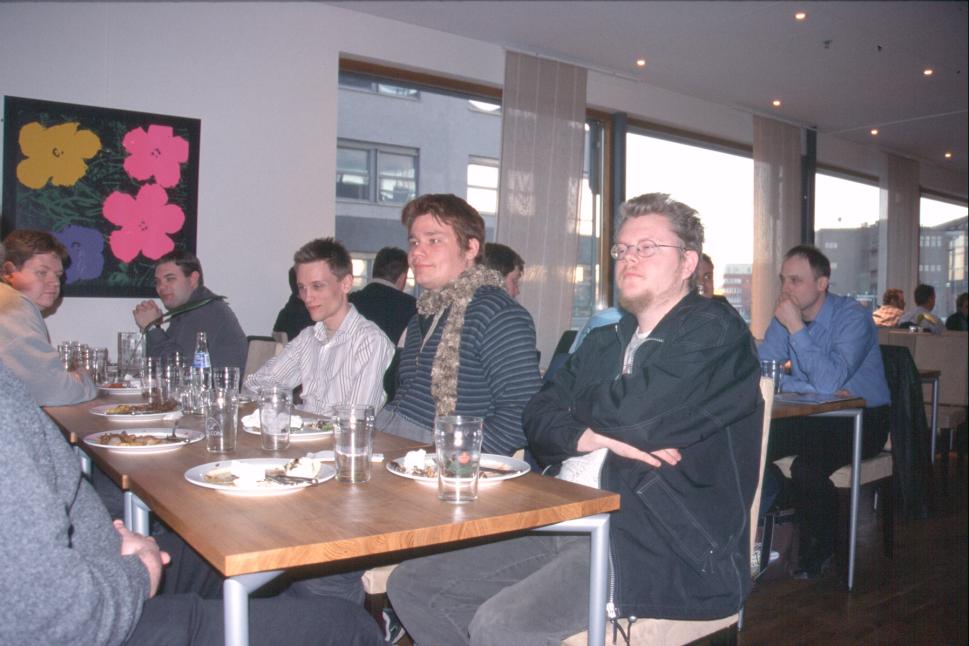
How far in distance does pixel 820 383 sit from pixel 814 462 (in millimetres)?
346

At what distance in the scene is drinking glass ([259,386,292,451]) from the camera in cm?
→ 170

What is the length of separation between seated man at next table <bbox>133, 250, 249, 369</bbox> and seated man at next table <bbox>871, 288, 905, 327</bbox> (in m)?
6.67

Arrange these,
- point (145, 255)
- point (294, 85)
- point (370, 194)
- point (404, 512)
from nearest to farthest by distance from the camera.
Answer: point (404, 512), point (145, 255), point (294, 85), point (370, 194)

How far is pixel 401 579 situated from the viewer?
Result: 5.85ft

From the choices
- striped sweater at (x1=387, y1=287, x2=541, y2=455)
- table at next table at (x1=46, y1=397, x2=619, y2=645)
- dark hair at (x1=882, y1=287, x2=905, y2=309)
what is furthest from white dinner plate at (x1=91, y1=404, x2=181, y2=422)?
dark hair at (x1=882, y1=287, x2=905, y2=309)

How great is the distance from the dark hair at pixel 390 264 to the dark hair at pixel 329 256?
152cm

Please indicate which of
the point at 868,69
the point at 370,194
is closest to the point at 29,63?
the point at 370,194

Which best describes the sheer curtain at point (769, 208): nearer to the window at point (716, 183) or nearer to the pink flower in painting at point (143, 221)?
the window at point (716, 183)

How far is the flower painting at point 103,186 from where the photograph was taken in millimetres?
4094

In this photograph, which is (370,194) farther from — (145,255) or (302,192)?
(145,255)

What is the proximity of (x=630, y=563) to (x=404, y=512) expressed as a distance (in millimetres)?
525

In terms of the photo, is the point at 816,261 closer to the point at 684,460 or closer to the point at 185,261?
the point at 684,460

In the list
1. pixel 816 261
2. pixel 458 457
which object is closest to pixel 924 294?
pixel 816 261

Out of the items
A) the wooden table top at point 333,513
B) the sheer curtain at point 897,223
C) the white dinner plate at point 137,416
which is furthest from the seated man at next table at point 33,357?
the sheer curtain at point 897,223
